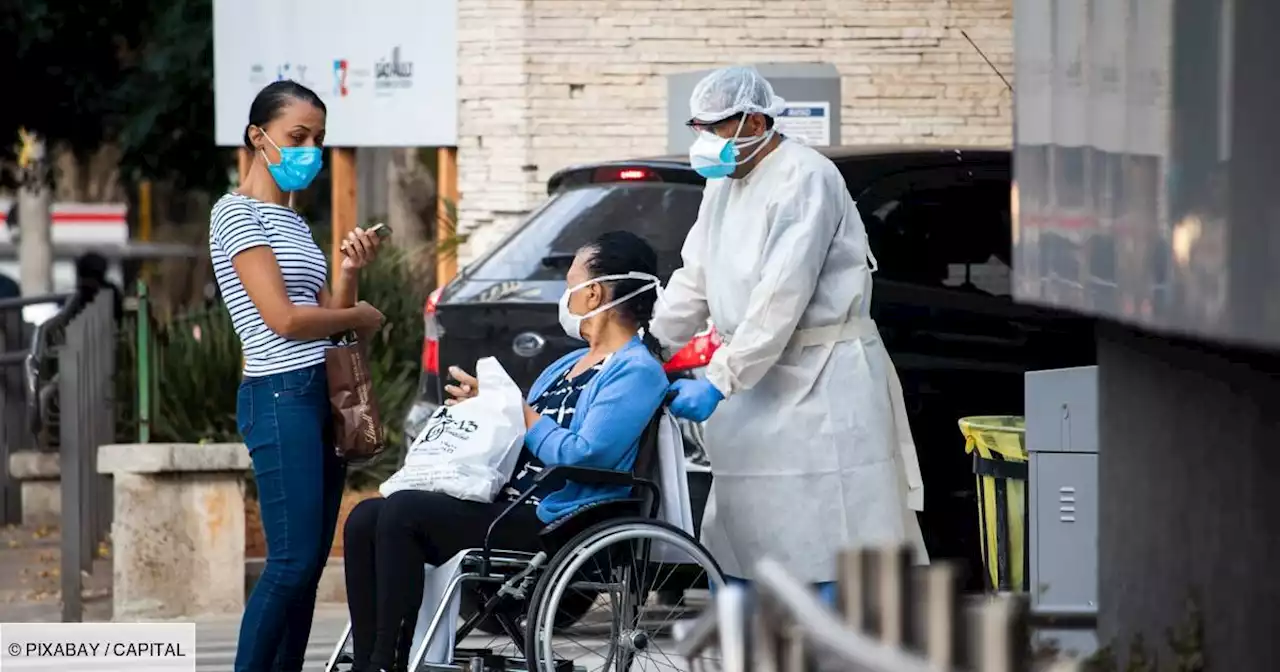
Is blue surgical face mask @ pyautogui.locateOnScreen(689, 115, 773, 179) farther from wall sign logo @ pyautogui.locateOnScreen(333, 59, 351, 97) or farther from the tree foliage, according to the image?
the tree foliage

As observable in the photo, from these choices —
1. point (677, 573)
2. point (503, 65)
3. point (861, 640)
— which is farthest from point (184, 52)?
point (861, 640)

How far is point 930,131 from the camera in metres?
13.8

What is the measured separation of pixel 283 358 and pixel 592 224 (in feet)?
7.67

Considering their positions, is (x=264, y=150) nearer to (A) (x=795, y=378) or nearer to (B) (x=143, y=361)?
(A) (x=795, y=378)

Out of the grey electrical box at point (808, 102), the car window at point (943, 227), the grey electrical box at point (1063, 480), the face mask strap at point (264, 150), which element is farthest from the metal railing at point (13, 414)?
the grey electrical box at point (1063, 480)

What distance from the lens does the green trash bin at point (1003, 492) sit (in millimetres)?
6246

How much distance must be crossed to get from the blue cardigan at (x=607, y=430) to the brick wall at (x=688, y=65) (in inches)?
296

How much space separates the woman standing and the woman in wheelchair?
0.53 ft

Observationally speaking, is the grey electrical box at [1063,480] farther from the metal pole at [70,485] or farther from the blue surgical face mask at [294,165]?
the metal pole at [70,485]

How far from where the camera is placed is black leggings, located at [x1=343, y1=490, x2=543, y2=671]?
20.2 feet

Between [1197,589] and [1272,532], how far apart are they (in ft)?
0.88

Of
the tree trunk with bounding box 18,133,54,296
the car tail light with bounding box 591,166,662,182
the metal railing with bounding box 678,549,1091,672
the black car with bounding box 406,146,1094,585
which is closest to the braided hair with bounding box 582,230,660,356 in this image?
the black car with bounding box 406,146,1094,585

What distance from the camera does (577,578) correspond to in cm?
612

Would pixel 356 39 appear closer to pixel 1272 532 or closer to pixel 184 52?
pixel 184 52
